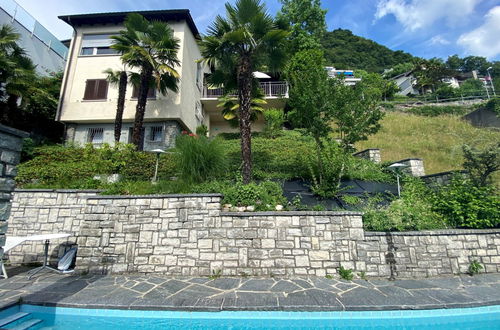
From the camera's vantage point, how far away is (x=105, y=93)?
44.1 feet

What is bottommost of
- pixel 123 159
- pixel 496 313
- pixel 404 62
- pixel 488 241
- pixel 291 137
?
pixel 496 313

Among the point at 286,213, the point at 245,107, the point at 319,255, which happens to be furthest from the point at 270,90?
the point at 319,255

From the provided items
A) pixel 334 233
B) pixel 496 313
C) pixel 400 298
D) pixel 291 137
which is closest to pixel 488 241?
pixel 496 313

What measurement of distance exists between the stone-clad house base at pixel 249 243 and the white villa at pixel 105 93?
8173mm

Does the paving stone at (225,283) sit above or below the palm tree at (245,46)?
below

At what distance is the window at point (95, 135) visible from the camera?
1355 centimetres

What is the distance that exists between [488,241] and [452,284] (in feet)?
5.10

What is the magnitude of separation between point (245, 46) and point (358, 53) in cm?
4622

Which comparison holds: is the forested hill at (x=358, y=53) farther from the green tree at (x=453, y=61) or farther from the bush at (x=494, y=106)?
the bush at (x=494, y=106)

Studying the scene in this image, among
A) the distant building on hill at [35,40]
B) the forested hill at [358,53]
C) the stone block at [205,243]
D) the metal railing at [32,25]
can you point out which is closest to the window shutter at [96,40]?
the distant building on hill at [35,40]

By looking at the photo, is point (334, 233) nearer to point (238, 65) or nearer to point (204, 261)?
point (204, 261)

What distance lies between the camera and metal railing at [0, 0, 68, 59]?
13.2 metres

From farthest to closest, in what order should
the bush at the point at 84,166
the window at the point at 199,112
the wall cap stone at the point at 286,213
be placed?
1. the window at the point at 199,112
2. the bush at the point at 84,166
3. the wall cap stone at the point at 286,213

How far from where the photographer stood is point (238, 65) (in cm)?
755
